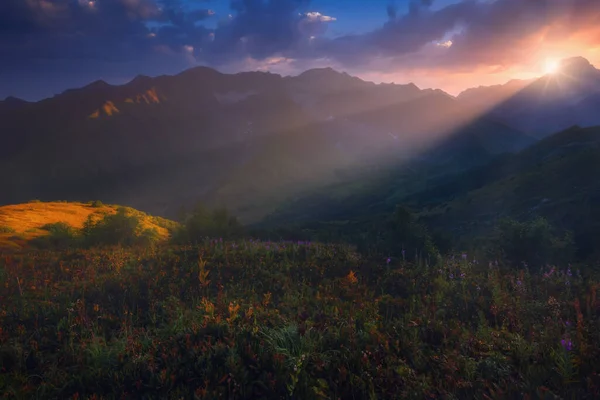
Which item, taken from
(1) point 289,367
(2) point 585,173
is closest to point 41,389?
(1) point 289,367

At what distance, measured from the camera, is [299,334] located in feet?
→ 15.9

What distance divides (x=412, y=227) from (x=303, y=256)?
6.52 metres

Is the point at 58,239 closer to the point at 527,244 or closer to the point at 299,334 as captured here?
the point at 299,334

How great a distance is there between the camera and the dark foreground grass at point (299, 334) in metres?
3.91

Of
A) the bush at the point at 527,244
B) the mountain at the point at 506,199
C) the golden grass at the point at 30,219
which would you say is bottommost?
the mountain at the point at 506,199

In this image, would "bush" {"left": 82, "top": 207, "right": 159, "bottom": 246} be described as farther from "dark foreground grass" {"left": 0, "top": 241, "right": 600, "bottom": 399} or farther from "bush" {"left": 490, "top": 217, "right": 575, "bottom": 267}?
"bush" {"left": 490, "top": 217, "right": 575, "bottom": 267}

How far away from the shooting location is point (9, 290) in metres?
7.27

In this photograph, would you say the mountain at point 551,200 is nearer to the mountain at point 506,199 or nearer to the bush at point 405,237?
the mountain at point 506,199

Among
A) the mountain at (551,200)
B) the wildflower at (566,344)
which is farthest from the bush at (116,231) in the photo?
the mountain at (551,200)

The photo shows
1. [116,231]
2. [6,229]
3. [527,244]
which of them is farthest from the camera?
[116,231]

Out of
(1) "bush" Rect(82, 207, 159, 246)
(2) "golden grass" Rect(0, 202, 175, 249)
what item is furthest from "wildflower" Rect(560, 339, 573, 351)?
(2) "golden grass" Rect(0, 202, 175, 249)

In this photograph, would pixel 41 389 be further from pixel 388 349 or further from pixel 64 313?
pixel 388 349

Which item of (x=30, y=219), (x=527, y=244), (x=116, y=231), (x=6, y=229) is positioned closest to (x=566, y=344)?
(x=527, y=244)

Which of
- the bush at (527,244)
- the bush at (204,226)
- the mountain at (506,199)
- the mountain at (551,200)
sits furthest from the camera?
the mountain at (506,199)
